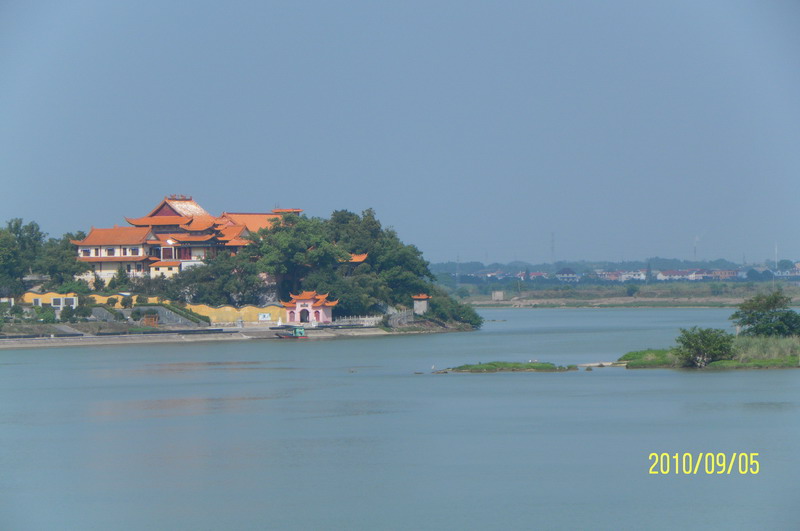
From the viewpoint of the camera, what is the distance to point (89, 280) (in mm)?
51219

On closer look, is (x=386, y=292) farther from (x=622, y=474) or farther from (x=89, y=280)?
(x=622, y=474)

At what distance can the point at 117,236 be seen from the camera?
52.5 meters

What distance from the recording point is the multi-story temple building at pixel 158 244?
51594 millimetres

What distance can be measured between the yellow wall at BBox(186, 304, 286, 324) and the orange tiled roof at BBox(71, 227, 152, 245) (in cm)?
582

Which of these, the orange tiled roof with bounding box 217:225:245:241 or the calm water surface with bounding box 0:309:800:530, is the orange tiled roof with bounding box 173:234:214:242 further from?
the calm water surface with bounding box 0:309:800:530

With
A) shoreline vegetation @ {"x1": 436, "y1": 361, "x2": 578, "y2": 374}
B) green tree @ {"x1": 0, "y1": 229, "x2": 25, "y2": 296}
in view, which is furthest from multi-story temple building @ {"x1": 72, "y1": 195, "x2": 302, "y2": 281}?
shoreline vegetation @ {"x1": 436, "y1": 361, "x2": 578, "y2": 374}

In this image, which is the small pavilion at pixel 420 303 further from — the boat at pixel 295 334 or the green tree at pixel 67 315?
the green tree at pixel 67 315

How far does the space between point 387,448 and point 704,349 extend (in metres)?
12.2

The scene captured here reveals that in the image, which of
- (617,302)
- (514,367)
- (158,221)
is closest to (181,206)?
(158,221)

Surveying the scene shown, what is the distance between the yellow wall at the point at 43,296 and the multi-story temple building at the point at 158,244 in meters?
3.63

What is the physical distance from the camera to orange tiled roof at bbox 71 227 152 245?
52.1 metres

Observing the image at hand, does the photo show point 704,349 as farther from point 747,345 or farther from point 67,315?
point 67,315

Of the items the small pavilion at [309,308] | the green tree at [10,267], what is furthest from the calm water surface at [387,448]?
the green tree at [10,267]

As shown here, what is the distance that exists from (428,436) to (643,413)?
4.38 m
